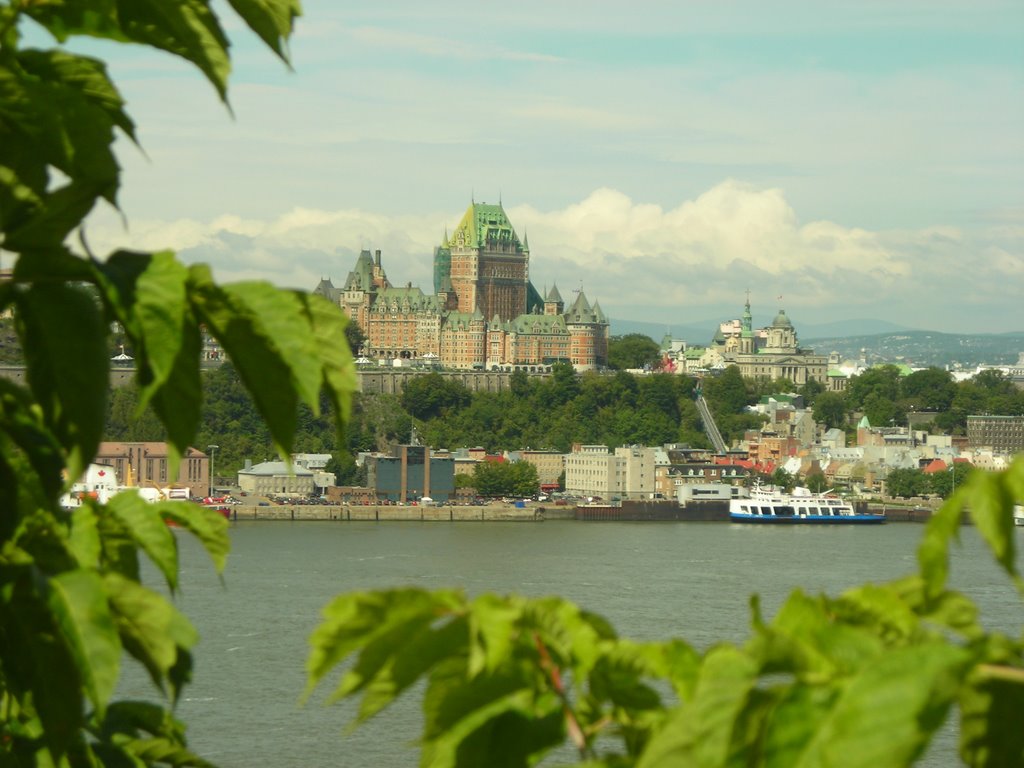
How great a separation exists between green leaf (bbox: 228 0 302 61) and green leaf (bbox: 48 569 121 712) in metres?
0.33

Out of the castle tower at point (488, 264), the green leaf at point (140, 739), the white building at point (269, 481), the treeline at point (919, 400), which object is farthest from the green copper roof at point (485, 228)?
the green leaf at point (140, 739)

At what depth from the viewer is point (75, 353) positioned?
0.76 m

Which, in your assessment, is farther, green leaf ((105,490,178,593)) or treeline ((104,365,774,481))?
treeline ((104,365,774,481))

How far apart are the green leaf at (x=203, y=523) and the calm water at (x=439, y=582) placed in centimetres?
197

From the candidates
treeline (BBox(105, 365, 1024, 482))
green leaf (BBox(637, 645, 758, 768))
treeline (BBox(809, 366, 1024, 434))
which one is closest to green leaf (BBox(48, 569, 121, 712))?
green leaf (BBox(637, 645, 758, 768))

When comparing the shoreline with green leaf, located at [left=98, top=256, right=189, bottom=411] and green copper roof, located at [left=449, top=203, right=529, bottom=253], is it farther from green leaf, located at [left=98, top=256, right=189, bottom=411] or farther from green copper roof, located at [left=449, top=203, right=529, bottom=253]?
green leaf, located at [left=98, top=256, right=189, bottom=411]

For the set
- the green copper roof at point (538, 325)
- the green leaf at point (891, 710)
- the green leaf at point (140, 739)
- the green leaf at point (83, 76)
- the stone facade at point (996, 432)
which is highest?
the green copper roof at point (538, 325)

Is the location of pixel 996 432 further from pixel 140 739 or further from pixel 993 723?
pixel 993 723

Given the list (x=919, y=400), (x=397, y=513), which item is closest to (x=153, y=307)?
(x=397, y=513)

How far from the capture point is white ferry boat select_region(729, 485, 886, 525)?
40312 millimetres

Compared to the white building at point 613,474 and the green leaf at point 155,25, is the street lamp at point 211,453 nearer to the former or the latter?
the white building at point 613,474

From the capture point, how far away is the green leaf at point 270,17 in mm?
926

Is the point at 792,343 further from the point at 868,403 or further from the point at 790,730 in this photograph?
the point at 790,730

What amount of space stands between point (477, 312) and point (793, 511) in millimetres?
23341
